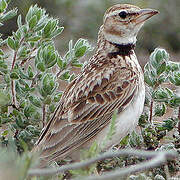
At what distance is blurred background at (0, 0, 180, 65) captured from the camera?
7824mm

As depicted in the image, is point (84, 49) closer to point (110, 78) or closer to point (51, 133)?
point (110, 78)

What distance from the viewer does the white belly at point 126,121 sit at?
3.80m

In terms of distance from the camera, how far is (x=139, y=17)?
Answer: 426cm

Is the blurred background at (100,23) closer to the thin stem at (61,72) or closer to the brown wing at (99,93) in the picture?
the thin stem at (61,72)

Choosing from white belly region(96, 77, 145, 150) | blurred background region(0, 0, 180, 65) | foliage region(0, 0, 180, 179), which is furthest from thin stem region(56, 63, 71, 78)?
blurred background region(0, 0, 180, 65)

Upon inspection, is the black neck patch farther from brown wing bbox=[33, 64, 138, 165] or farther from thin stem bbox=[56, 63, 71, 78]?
thin stem bbox=[56, 63, 71, 78]

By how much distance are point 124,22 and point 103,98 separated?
2.21 feet

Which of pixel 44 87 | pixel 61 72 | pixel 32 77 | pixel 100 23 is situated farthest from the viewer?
pixel 100 23

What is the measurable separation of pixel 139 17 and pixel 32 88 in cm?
99

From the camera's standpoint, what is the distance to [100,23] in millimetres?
7855

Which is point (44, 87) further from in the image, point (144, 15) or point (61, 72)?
point (144, 15)

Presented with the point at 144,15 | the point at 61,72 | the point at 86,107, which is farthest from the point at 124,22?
the point at 86,107

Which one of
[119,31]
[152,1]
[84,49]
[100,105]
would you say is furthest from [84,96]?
[152,1]

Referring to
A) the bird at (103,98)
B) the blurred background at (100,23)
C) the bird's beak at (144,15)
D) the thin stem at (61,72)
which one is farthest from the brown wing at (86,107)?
the blurred background at (100,23)
